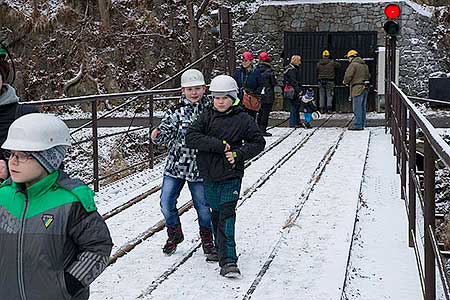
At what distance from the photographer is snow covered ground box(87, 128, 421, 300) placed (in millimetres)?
5137

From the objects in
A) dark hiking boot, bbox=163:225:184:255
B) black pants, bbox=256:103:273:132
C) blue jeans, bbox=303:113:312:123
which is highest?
black pants, bbox=256:103:273:132

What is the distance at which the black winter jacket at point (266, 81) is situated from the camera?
42.0 ft

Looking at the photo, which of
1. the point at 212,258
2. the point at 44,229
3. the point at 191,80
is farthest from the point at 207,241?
the point at 44,229

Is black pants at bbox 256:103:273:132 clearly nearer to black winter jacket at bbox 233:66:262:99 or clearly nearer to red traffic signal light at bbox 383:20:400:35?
black winter jacket at bbox 233:66:262:99

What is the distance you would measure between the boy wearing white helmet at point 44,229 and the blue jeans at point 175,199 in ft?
9.26

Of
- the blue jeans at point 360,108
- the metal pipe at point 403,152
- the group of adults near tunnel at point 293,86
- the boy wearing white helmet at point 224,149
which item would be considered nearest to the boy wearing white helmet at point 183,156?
the boy wearing white helmet at point 224,149

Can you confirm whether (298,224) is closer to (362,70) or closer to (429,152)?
(429,152)

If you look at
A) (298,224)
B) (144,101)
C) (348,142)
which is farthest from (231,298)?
(144,101)

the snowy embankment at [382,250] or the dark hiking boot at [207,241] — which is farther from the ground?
the dark hiking boot at [207,241]

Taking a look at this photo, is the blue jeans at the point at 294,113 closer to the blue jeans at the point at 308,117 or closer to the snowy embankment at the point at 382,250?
the blue jeans at the point at 308,117

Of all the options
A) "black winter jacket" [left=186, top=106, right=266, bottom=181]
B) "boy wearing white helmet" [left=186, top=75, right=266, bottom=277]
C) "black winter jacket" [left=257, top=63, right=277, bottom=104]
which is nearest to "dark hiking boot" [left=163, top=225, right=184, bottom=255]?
"boy wearing white helmet" [left=186, top=75, right=266, bottom=277]

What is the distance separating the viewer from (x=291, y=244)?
6301 mm

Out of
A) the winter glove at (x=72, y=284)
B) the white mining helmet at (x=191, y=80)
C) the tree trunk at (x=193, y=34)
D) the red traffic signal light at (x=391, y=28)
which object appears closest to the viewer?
the winter glove at (x=72, y=284)

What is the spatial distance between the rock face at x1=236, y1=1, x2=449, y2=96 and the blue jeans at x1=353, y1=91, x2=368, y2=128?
535cm
